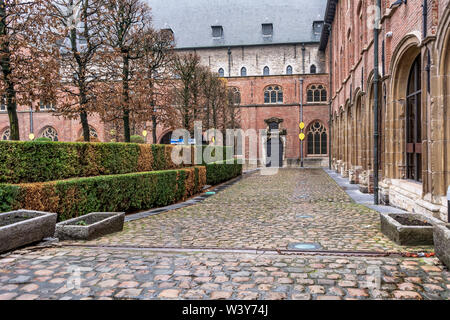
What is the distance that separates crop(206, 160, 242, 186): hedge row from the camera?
17812 mm

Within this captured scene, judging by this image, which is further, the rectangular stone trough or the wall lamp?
the wall lamp

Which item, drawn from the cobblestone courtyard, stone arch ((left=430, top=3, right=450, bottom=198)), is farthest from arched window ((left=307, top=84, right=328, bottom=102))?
the cobblestone courtyard

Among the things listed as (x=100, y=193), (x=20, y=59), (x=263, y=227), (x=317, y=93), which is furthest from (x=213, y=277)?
(x=317, y=93)

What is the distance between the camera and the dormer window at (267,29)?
129ft

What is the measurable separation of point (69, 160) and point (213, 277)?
5584 millimetres

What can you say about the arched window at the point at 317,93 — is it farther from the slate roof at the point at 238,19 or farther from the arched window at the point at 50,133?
the arched window at the point at 50,133

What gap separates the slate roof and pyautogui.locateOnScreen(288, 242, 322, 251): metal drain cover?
3542 cm

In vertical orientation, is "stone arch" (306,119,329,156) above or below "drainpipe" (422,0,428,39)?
below

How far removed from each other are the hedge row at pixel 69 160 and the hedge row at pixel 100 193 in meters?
0.44

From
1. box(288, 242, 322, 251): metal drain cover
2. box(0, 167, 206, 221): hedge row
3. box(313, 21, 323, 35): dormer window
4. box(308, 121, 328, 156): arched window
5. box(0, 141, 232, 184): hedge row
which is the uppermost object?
box(313, 21, 323, 35): dormer window

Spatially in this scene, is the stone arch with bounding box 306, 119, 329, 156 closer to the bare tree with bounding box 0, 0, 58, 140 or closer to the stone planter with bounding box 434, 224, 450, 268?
the bare tree with bounding box 0, 0, 58, 140

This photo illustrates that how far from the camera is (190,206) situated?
1144 centimetres

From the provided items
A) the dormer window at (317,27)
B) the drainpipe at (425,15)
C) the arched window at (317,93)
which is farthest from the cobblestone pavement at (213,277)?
the dormer window at (317,27)

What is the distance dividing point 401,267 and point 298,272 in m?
1.24
